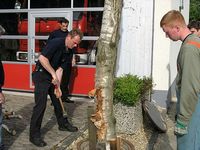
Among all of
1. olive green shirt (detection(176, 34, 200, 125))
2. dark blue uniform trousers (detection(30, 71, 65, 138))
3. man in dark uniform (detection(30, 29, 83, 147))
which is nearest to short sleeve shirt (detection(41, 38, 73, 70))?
man in dark uniform (detection(30, 29, 83, 147))

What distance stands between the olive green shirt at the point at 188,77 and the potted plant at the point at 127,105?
10.4ft

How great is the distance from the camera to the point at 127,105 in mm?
6930

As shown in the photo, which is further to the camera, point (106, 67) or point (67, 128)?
point (67, 128)

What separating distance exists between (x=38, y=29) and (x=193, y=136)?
763cm

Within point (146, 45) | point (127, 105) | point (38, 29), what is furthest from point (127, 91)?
point (38, 29)

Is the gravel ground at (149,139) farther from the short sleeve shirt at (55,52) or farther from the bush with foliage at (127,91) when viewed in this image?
the short sleeve shirt at (55,52)

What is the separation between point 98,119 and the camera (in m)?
3.60

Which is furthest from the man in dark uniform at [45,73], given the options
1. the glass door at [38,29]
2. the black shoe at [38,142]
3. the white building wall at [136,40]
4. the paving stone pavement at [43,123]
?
the glass door at [38,29]

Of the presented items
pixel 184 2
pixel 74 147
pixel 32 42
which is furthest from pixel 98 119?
pixel 184 2

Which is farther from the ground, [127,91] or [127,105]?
[127,91]

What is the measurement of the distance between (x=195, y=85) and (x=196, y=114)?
0.32m

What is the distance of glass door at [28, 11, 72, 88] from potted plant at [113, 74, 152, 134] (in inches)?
156

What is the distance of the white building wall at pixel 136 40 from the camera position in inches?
351

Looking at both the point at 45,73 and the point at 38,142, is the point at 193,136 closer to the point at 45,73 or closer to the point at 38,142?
the point at 45,73
